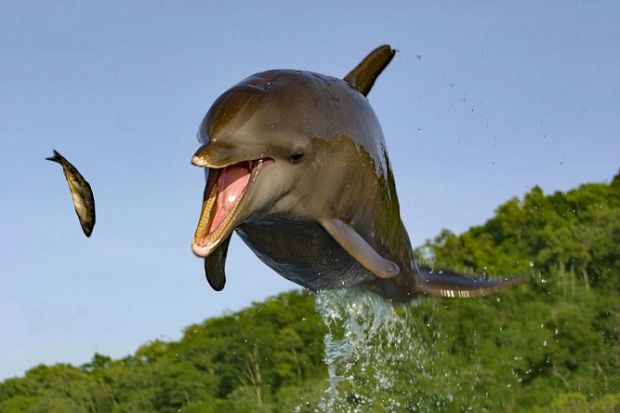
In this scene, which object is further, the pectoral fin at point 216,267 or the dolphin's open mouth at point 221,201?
the pectoral fin at point 216,267

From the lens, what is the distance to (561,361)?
49.3 meters

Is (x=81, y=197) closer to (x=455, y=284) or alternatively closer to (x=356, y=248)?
(x=356, y=248)

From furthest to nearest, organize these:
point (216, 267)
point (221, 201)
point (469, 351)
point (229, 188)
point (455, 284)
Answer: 1. point (469, 351)
2. point (455, 284)
3. point (216, 267)
4. point (229, 188)
5. point (221, 201)

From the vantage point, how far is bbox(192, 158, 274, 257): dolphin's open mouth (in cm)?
705

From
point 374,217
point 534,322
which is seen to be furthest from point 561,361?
point 374,217

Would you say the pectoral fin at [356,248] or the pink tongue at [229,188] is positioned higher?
the pink tongue at [229,188]

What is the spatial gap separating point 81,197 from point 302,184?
1.98 m

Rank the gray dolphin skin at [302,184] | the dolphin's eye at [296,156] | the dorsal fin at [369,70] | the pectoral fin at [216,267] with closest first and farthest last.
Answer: the gray dolphin skin at [302,184] → the dolphin's eye at [296,156] → the pectoral fin at [216,267] → the dorsal fin at [369,70]

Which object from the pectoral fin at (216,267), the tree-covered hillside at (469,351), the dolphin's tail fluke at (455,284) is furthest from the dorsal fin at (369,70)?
the tree-covered hillside at (469,351)

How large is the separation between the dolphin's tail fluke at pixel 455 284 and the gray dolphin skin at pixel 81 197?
10.3ft

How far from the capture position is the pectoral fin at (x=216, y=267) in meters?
8.59

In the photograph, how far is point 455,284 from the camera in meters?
10.5

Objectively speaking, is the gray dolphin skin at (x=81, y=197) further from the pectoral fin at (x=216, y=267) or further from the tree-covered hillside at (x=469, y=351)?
the tree-covered hillside at (x=469, y=351)

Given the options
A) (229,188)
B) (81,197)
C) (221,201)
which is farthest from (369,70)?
(221,201)
